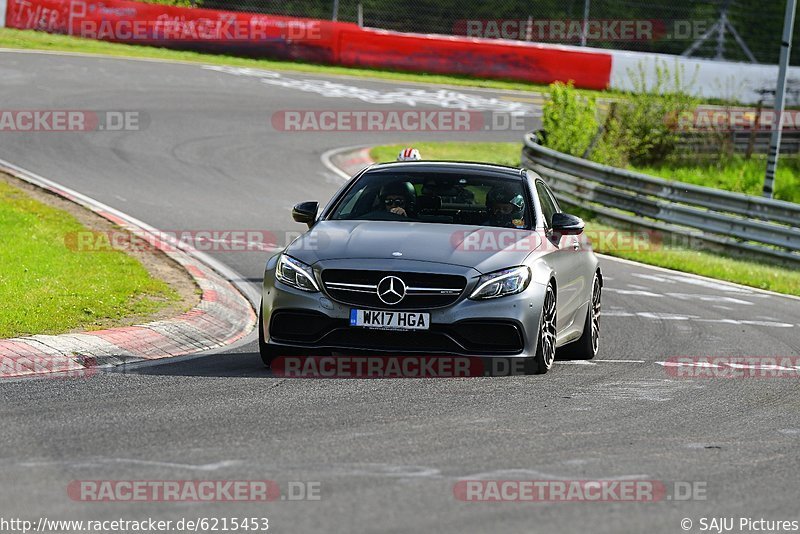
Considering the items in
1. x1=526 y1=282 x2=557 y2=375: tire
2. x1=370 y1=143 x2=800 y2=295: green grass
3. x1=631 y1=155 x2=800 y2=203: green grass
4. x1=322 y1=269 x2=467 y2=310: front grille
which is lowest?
x1=631 y1=155 x2=800 y2=203: green grass

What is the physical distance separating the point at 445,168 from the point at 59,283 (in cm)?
362

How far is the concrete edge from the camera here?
887cm

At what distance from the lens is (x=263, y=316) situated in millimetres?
9320

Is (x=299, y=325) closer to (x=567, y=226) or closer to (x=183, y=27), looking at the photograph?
(x=567, y=226)

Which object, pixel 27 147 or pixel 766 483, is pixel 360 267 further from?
pixel 27 147

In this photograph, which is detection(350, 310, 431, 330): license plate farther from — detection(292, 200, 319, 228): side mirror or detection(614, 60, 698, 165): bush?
detection(614, 60, 698, 165): bush

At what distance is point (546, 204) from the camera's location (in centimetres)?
1079

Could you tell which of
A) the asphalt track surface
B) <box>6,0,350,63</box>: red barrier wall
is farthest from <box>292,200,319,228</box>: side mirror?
<box>6,0,350,63</box>: red barrier wall

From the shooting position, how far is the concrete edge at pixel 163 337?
8867mm

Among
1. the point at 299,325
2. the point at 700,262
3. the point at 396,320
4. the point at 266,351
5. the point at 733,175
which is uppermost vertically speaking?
the point at 396,320

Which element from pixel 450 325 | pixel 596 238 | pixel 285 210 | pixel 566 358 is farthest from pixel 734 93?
pixel 450 325

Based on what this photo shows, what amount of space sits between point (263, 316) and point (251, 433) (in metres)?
2.59

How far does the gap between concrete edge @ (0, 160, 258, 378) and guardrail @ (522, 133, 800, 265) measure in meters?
8.78

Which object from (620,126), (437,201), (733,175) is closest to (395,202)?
(437,201)
